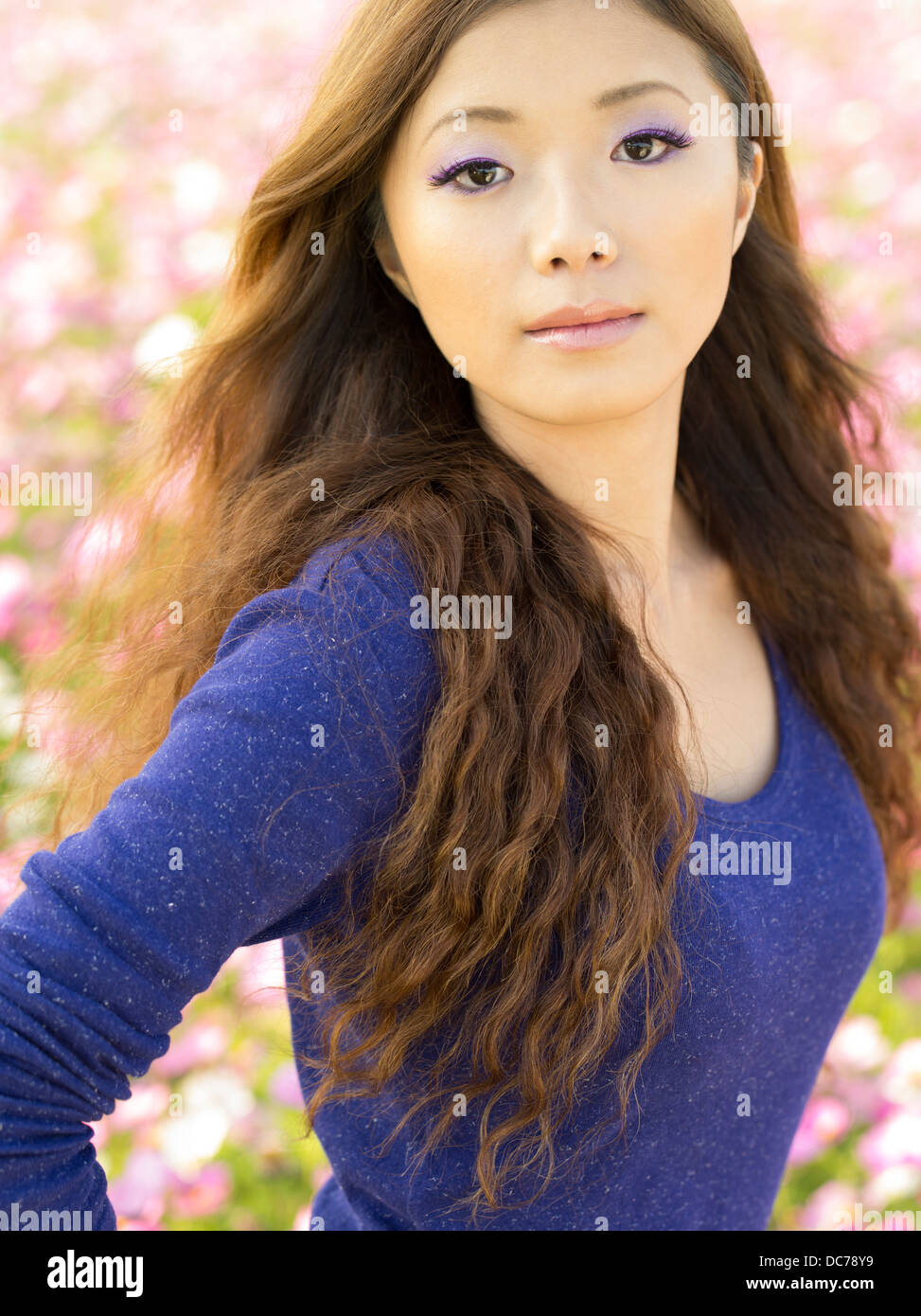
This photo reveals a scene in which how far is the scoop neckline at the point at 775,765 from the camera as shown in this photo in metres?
1.16

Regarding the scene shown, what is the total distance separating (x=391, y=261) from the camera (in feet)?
4.17

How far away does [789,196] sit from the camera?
156 centimetres

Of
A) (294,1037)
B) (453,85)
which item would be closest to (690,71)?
(453,85)

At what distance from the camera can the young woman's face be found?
3.41ft

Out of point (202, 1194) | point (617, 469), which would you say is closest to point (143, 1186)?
point (202, 1194)

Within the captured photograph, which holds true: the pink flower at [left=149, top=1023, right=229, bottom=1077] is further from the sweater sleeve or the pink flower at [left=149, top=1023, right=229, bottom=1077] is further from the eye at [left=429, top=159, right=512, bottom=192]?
the eye at [left=429, top=159, right=512, bottom=192]

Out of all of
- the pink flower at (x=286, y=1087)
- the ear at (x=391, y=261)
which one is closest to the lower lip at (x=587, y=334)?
the ear at (x=391, y=261)

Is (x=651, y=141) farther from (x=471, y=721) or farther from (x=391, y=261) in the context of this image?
(x=471, y=721)

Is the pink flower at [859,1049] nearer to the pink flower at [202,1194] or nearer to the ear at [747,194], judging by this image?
the pink flower at [202,1194]

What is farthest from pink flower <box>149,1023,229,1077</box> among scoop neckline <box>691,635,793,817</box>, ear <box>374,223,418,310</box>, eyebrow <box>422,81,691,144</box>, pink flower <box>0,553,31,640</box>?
eyebrow <box>422,81,691,144</box>

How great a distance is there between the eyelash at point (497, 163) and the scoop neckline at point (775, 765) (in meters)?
0.57

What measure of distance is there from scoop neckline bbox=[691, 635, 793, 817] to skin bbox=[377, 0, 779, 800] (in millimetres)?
31

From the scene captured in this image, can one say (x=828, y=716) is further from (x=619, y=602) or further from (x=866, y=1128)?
(x=866, y=1128)

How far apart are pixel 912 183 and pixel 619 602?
8.82 feet
